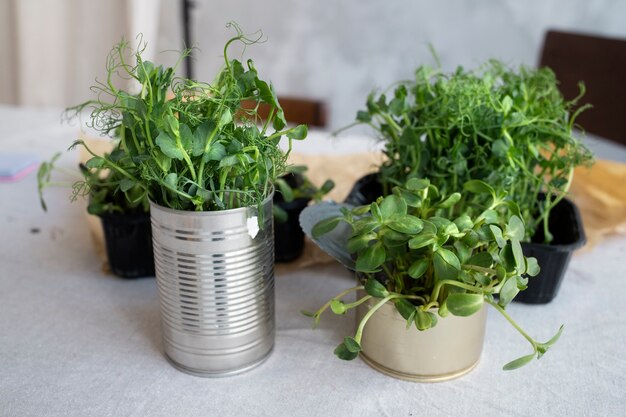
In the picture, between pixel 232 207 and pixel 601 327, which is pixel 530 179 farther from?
pixel 232 207

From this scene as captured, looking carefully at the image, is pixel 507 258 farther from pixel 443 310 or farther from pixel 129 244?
pixel 129 244

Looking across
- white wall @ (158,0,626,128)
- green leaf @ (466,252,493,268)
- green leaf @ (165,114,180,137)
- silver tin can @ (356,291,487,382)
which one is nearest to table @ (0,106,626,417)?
silver tin can @ (356,291,487,382)

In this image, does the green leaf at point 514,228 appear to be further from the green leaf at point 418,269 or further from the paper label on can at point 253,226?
the paper label on can at point 253,226

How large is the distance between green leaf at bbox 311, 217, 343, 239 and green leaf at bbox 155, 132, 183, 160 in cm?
14

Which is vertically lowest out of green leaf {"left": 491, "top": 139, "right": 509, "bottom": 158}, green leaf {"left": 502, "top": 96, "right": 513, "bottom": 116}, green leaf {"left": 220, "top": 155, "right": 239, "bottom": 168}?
green leaf {"left": 491, "top": 139, "right": 509, "bottom": 158}

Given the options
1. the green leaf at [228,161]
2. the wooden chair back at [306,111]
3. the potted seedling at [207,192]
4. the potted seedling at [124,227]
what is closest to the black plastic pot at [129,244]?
the potted seedling at [124,227]

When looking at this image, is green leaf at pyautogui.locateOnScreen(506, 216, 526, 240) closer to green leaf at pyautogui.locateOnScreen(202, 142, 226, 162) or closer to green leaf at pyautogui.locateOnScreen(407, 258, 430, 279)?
green leaf at pyautogui.locateOnScreen(407, 258, 430, 279)

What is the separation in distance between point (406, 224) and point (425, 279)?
0.08 meters

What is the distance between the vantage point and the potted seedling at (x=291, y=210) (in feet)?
2.31

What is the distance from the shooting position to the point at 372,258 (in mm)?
508

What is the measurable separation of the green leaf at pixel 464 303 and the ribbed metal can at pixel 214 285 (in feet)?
0.53

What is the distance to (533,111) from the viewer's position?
670 millimetres

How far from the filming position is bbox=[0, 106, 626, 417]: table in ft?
1.69

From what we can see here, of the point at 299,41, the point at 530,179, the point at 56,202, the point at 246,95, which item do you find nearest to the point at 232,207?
the point at 246,95
